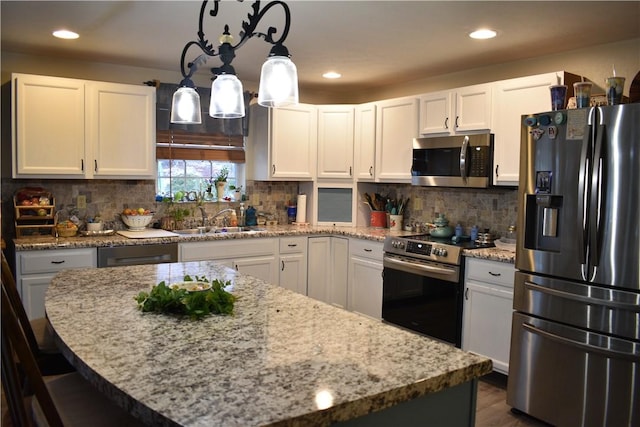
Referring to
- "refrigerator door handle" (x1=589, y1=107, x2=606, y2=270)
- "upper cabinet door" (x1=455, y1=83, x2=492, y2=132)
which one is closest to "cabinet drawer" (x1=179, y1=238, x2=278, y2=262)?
"upper cabinet door" (x1=455, y1=83, x2=492, y2=132)

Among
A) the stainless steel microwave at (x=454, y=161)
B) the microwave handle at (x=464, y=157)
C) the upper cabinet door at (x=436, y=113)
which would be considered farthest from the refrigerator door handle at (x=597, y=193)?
the upper cabinet door at (x=436, y=113)

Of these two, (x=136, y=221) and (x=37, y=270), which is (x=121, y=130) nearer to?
(x=136, y=221)

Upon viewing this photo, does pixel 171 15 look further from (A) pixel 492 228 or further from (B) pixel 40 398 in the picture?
(A) pixel 492 228

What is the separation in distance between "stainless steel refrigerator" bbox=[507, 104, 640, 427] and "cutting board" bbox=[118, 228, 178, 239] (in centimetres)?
270

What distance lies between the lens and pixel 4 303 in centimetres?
145

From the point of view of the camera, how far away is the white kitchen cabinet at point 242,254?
413 centimetres

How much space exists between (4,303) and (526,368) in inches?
106

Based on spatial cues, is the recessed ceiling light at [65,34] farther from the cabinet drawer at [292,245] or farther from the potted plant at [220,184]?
the cabinet drawer at [292,245]

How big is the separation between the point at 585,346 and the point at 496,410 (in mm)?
745

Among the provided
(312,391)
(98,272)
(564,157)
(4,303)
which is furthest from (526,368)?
(4,303)

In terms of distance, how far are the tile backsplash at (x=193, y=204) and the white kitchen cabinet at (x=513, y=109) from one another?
411mm

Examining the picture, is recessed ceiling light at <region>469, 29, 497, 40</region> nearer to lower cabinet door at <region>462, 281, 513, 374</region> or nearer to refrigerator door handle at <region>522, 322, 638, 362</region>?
lower cabinet door at <region>462, 281, 513, 374</region>

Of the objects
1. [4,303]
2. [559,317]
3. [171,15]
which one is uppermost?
[171,15]

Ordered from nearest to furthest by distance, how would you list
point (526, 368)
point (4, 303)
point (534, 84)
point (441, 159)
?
point (4, 303), point (526, 368), point (534, 84), point (441, 159)
